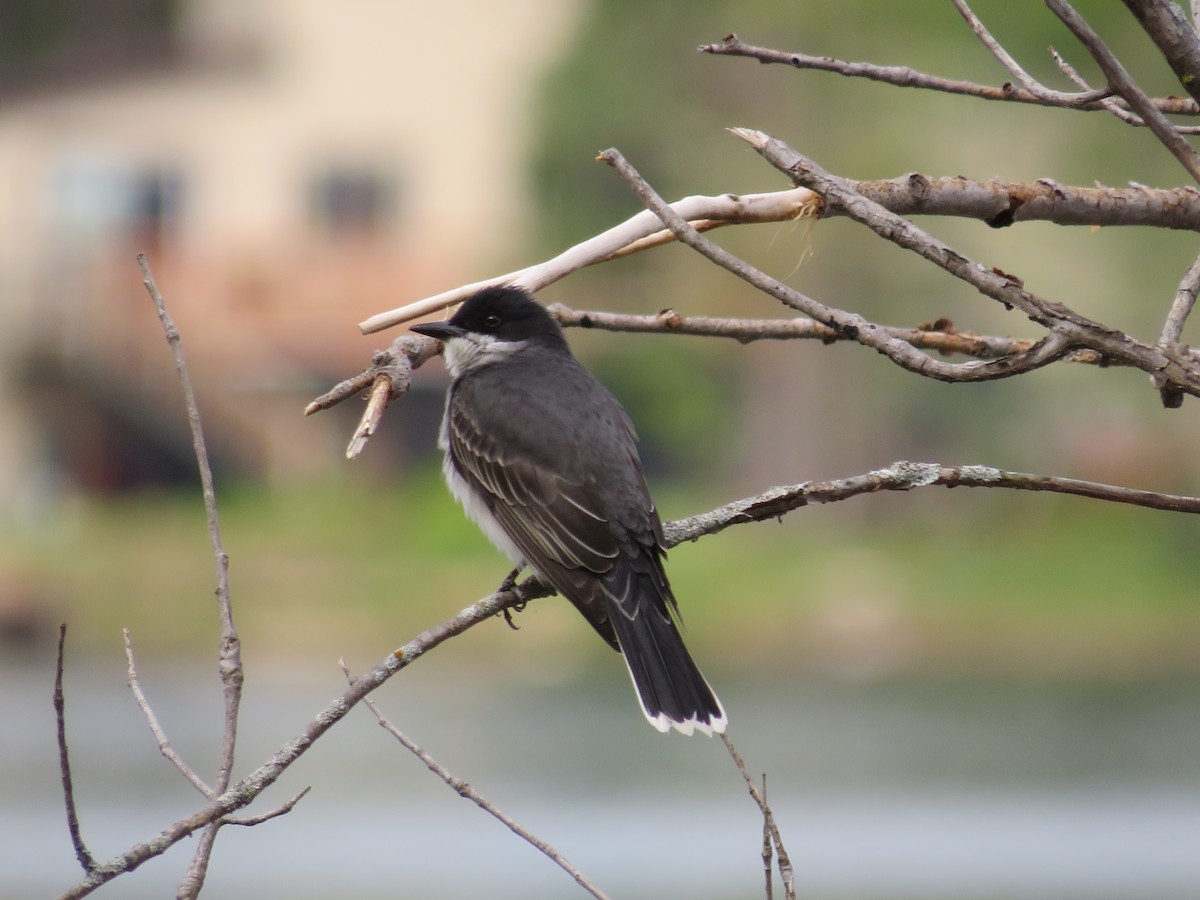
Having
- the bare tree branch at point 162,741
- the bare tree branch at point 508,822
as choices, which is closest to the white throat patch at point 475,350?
the bare tree branch at point 508,822

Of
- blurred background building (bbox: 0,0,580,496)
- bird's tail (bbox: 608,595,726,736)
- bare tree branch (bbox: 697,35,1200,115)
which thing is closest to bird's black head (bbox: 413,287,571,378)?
bird's tail (bbox: 608,595,726,736)

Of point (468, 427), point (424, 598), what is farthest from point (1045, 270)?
point (468, 427)

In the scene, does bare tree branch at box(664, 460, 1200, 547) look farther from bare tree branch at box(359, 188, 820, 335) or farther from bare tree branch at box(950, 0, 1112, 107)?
bare tree branch at box(950, 0, 1112, 107)

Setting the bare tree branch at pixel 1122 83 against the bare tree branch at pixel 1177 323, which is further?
the bare tree branch at pixel 1177 323

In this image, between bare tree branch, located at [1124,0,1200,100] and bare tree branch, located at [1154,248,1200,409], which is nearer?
bare tree branch, located at [1124,0,1200,100]

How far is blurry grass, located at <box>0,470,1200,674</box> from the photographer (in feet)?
71.7

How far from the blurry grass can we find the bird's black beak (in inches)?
619

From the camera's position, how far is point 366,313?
2638 cm

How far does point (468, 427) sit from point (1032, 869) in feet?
27.2

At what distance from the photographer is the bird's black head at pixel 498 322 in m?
5.43

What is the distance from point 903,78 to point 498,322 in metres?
2.79

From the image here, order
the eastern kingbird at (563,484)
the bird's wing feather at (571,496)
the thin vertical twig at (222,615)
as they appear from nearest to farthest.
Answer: the thin vertical twig at (222,615)
the eastern kingbird at (563,484)
the bird's wing feather at (571,496)

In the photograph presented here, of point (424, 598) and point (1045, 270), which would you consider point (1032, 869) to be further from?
point (1045, 270)

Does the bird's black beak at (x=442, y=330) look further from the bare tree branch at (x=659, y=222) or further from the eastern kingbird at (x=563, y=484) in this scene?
the bare tree branch at (x=659, y=222)
